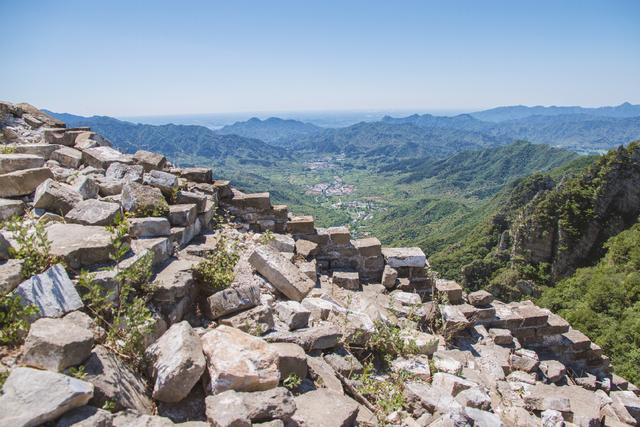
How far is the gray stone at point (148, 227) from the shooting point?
14.4ft

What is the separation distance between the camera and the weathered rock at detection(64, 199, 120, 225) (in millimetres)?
4157

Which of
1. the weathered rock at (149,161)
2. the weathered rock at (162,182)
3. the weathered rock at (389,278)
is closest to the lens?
the weathered rock at (162,182)

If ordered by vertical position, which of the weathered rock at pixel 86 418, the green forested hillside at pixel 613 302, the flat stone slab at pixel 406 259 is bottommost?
the green forested hillside at pixel 613 302

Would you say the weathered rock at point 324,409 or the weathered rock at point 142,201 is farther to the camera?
the weathered rock at point 142,201

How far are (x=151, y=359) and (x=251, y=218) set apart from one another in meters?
4.36

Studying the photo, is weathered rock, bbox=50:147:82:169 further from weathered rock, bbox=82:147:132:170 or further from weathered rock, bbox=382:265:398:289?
weathered rock, bbox=382:265:398:289

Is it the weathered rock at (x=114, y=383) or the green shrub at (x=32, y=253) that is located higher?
the green shrub at (x=32, y=253)

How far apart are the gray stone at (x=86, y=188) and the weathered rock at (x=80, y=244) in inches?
43.6

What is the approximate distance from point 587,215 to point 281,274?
52.8m

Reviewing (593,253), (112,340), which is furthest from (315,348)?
(593,253)

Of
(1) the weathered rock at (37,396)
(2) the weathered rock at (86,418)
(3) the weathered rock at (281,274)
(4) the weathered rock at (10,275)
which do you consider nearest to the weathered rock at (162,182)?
(3) the weathered rock at (281,274)

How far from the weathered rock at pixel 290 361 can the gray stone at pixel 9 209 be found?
132 inches

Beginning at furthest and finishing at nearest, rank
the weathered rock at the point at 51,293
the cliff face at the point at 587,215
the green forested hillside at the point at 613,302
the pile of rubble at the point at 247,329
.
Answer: the cliff face at the point at 587,215 → the green forested hillside at the point at 613,302 → the weathered rock at the point at 51,293 → the pile of rubble at the point at 247,329

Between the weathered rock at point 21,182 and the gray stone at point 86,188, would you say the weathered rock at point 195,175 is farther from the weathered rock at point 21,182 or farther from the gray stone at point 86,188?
the weathered rock at point 21,182
